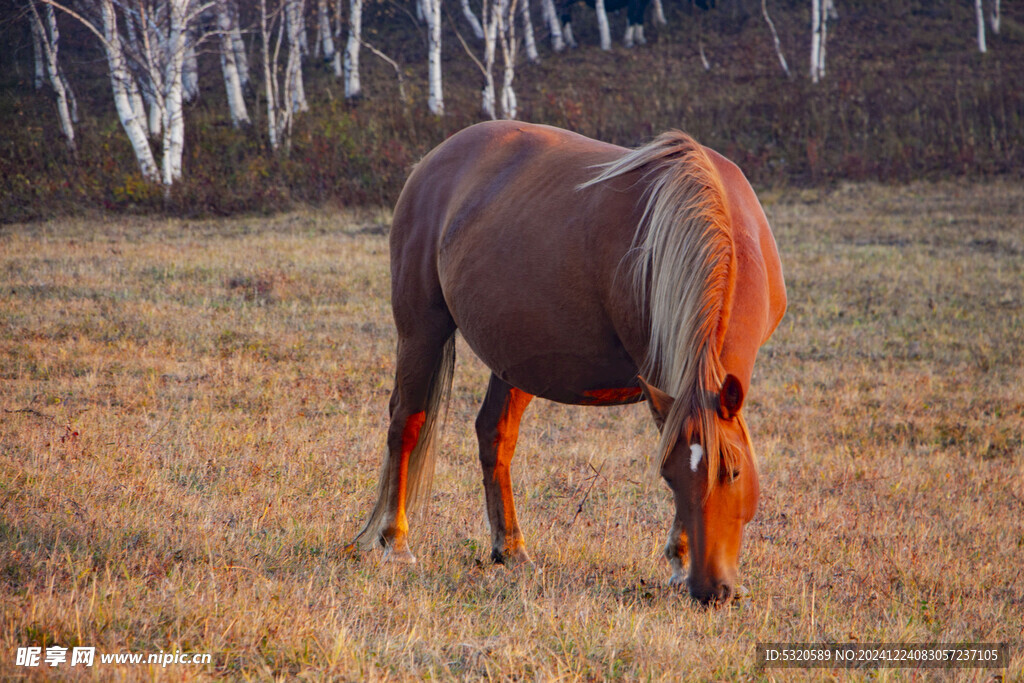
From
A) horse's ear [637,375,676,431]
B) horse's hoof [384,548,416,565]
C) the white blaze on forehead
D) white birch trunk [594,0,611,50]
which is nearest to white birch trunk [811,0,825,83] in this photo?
white birch trunk [594,0,611,50]

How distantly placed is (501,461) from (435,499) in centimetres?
75

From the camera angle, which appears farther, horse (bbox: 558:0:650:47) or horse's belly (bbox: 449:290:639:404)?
horse (bbox: 558:0:650:47)

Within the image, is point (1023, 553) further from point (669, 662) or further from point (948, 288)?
point (948, 288)

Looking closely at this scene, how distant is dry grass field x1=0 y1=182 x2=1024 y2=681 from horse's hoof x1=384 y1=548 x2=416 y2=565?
58mm

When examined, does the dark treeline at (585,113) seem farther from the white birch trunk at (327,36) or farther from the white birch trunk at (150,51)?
the white birch trunk at (150,51)

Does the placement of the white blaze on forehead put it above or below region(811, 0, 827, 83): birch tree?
below

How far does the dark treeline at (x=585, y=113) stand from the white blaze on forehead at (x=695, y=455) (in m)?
14.8

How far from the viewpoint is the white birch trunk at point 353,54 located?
21953 mm

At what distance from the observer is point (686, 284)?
2836 millimetres

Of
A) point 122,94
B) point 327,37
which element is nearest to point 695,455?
point 122,94

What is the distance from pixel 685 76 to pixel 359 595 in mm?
25569

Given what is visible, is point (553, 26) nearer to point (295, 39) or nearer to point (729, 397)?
point (295, 39)

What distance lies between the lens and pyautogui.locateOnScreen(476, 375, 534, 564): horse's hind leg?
380cm

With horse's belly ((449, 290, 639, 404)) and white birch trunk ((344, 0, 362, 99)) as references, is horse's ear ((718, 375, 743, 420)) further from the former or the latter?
white birch trunk ((344, 0, 362, 99))
